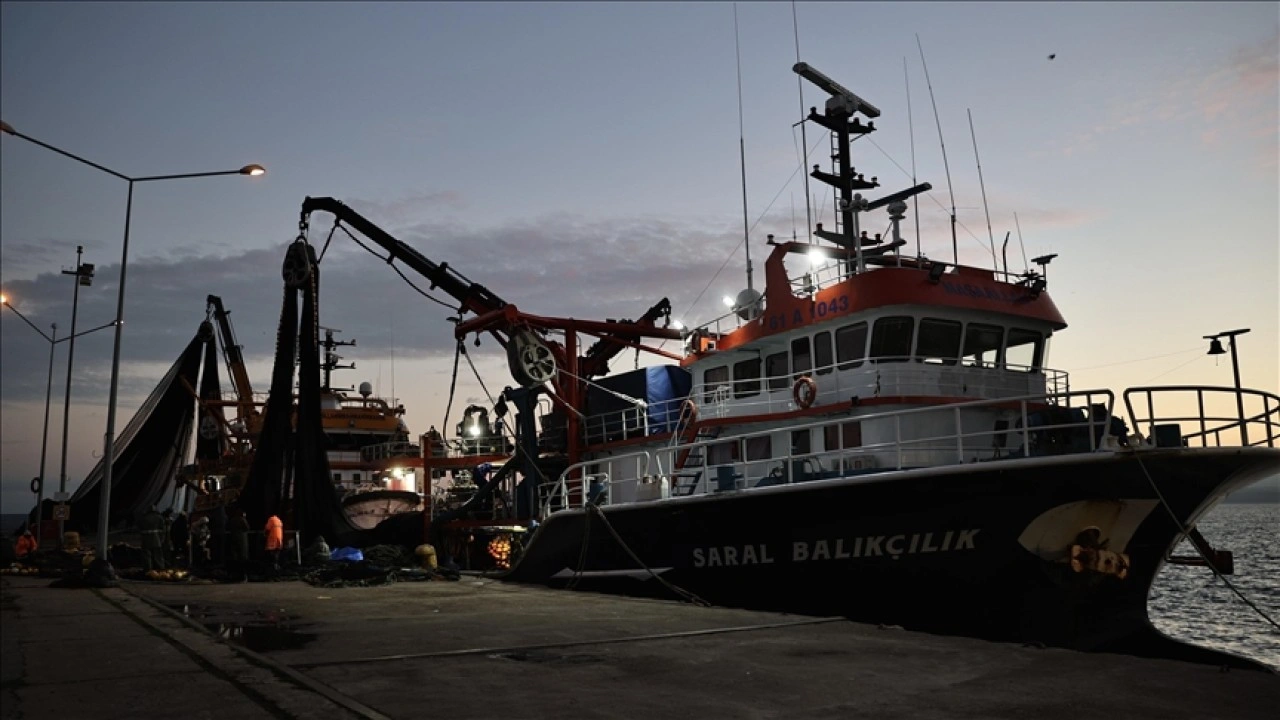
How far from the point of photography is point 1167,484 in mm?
11211

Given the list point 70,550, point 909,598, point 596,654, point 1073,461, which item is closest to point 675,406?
point 909,598

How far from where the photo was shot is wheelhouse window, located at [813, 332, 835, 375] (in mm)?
16661

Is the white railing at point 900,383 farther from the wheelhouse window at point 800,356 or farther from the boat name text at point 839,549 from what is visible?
the boat name text at point 839,549

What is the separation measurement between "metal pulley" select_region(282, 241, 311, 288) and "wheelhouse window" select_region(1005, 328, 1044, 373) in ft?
54.9

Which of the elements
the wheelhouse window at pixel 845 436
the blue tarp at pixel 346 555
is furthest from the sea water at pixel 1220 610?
the blue tarp at pixel 346 555

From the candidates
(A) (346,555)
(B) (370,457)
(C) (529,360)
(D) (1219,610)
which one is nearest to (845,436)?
(C) (529,360)

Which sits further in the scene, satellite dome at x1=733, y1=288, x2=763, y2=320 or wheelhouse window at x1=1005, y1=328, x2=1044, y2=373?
satellite dome at x1=733, y1=288, x2=763, y2=320

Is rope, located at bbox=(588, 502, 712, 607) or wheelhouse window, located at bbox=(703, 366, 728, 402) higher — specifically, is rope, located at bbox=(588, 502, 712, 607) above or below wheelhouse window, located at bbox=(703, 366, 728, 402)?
below

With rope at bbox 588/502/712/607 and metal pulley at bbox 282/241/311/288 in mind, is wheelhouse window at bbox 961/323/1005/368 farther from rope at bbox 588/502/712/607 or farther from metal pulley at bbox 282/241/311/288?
metal pulley at bbox 282/241/311/288

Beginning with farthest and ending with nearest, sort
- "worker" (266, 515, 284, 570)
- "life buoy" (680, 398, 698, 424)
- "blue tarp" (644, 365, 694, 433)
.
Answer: "blue tarp" (644, 365, 694, 433) < "worker" (266, 515, 284, 570) < "life buoy" (680, 398, 698, 424)

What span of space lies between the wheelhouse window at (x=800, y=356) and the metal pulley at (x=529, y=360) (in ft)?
24.1

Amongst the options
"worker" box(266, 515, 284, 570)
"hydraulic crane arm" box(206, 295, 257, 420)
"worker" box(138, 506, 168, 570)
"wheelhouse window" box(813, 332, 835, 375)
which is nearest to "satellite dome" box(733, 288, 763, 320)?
"wheelhouse window" box(813, 332, 835, 375)

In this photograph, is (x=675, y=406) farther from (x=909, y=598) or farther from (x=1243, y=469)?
(x=1243, y=469)

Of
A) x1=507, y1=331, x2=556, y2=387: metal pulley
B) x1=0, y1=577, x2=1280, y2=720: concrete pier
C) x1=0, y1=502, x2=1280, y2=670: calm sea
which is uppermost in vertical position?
x1=507, y1=331, x2=556, y2=387: metal pulley
